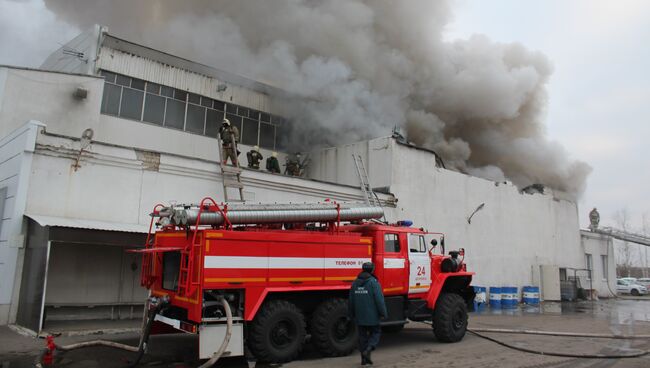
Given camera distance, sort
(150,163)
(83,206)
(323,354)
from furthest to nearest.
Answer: (150,163) < (83,206) < (323,354)

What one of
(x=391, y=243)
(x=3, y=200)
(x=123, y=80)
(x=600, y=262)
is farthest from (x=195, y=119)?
(x=600, y=262)

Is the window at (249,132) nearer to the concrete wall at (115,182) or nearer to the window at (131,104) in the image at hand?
the window at (131,104)

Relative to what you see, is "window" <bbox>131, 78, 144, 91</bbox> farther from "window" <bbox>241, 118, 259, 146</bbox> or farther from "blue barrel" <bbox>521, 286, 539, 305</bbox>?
"blue barrel" <bbox>521, 286, 539, 305</bbox>

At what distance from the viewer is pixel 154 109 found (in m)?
15.9

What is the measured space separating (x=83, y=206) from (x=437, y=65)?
16.8 metres

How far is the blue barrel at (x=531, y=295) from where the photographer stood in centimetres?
1845

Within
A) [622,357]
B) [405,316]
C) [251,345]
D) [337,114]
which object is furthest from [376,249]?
Answer: [337,114]

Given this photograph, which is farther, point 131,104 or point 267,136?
point 267,136

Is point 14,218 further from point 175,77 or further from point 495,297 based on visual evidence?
point 495,297

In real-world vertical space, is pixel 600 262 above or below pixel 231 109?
below

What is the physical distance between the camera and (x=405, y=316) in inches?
332

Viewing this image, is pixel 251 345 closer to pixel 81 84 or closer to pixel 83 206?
pixel 83 206

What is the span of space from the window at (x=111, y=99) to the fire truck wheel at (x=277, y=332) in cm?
1080

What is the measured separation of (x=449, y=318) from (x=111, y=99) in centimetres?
1231
